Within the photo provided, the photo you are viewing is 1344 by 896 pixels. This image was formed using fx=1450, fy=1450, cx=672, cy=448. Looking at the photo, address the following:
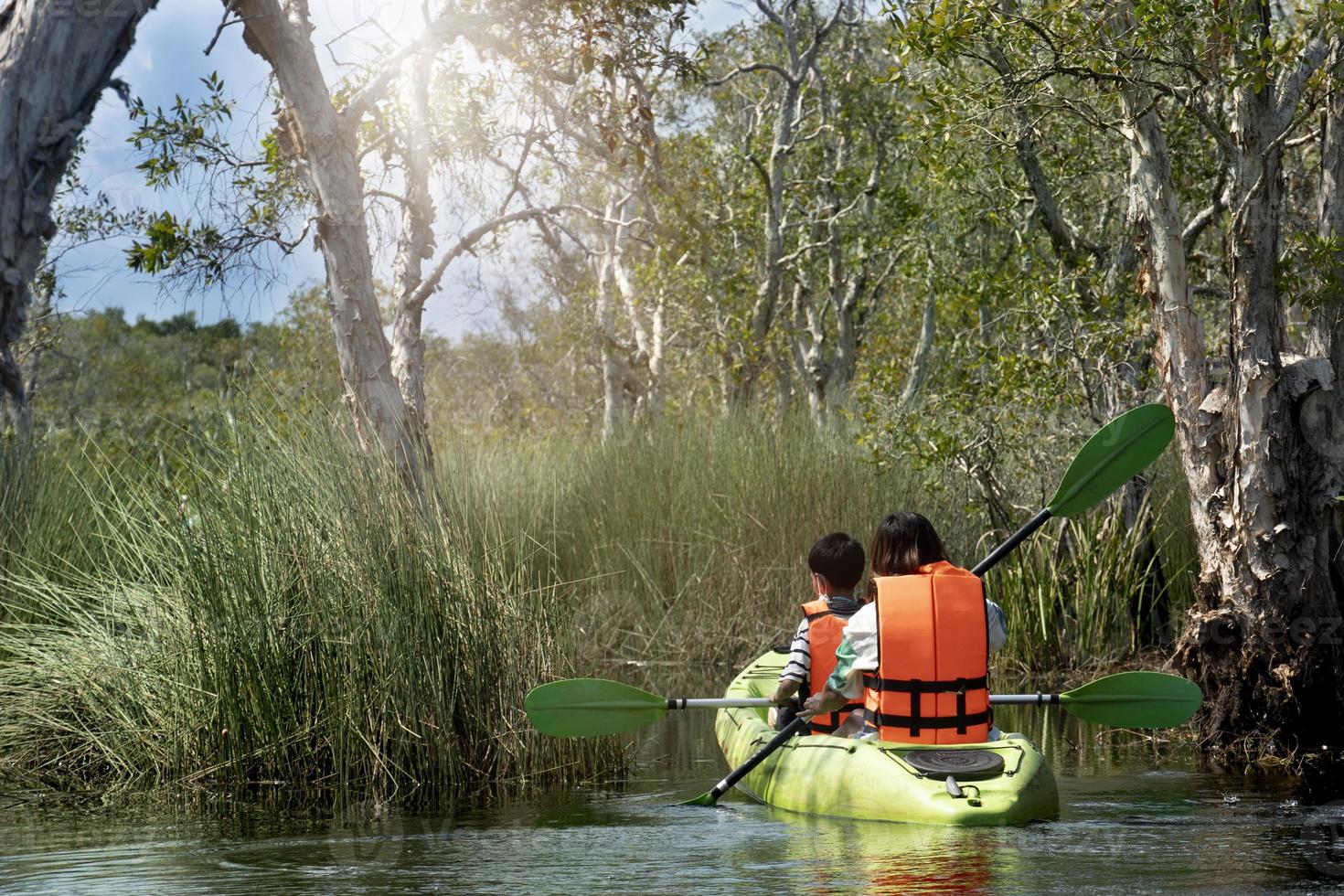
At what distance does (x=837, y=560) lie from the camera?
20.2 feet

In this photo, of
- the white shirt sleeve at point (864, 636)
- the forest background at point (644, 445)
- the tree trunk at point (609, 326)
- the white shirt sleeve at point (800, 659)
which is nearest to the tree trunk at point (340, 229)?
the forest background at point (644, 445)

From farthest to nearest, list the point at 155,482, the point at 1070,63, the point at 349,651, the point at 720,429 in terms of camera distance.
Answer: the point at 720,429 → the point at 1070,63 → the point at 155,482 → the point at 349,651

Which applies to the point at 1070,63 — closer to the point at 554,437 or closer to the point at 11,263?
the point at 11,263

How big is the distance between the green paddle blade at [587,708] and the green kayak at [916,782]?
62 cm

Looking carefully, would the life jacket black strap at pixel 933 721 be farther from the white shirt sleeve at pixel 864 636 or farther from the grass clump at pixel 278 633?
the grass clump at pixel 278 633

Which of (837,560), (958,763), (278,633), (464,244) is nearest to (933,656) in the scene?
(958,763)

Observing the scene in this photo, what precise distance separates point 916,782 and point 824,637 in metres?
0.93

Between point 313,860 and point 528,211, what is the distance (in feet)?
33.3

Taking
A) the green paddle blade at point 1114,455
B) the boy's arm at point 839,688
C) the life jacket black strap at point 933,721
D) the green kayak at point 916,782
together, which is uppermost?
the green paddle blade at point 1114,455

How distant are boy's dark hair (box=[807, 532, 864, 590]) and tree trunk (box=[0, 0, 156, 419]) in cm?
376

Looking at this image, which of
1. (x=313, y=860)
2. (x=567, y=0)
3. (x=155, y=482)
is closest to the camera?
(x=313, y=860)

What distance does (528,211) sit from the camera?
1419cm

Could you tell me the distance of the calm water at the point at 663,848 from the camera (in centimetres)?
430

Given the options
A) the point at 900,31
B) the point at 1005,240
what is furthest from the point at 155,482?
the point at 1005,240
